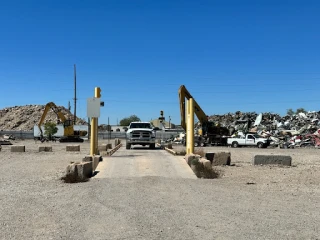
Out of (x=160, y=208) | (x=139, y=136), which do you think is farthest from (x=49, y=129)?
(x=160, y=208)

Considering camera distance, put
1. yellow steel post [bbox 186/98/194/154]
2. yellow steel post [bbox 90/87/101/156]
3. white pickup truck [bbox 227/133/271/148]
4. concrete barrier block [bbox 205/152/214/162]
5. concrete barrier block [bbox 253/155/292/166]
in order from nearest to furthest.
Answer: yellow steel post [bbox 186/98/194/154] < yellow steel post [bbox 90/87/101/156] < concrete barrier block [bbox 205/152/214/162] < concrete barrier block [bbox 253/155/292/166] < white pickup truck [bbox 227/133/271/148]

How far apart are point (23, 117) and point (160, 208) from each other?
4765 inches

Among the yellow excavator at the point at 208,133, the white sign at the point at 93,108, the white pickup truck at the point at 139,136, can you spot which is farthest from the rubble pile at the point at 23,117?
the white sign at the point at 93,108

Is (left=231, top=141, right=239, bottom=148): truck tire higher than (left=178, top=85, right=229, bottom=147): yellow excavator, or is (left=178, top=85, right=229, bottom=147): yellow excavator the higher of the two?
(left=178, top=85, right=229, bottom=147): yellow excavator

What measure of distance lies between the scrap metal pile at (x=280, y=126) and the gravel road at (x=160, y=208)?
37156 mm

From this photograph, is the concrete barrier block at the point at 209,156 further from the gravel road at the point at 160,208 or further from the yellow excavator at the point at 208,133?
the yellow excavator at the point at 208,133

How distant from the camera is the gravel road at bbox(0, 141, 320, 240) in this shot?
679cm

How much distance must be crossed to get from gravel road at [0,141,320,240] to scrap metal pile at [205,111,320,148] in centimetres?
3716

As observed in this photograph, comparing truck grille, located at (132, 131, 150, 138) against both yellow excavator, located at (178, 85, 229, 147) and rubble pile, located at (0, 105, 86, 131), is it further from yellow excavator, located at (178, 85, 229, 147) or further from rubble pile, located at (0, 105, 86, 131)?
rubble pile, located at (0, 105, 86, 131)

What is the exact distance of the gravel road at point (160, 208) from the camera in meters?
6.79

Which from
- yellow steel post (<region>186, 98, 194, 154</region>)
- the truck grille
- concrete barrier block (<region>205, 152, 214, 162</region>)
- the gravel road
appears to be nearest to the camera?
the gravel road

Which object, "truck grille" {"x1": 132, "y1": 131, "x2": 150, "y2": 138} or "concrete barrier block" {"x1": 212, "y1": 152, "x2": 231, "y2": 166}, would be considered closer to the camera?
"concrete barrier block" {"x1": 212, "y1": 152, "x2": 231, "y2": 166}

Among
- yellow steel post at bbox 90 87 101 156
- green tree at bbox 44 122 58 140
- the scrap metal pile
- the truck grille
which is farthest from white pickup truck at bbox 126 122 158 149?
green tree at bbox 44 122 58 140

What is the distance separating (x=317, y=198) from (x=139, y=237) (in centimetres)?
570
